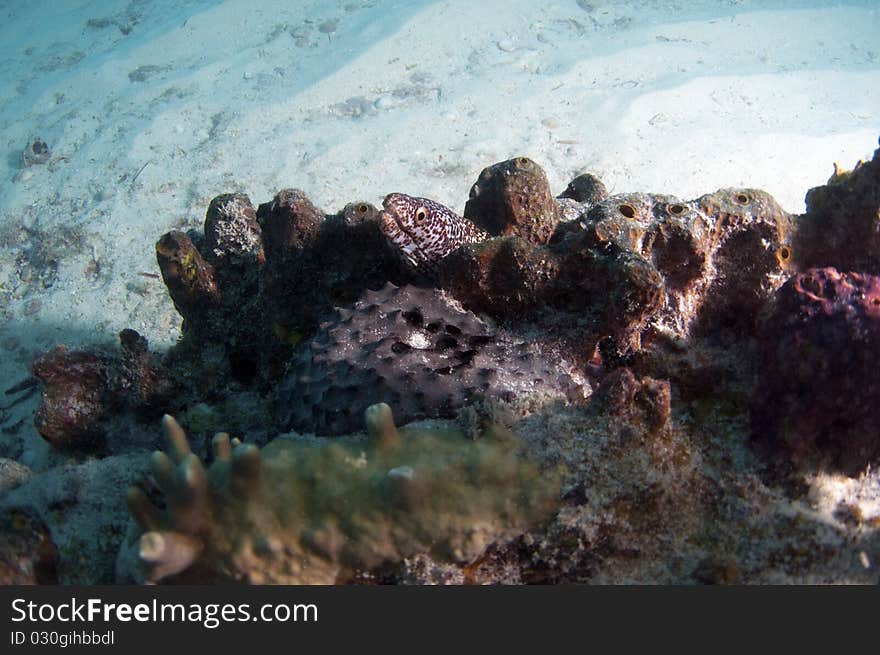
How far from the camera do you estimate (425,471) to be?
205 cm

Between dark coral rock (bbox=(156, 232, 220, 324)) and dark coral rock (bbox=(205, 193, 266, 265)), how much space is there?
0.15 m

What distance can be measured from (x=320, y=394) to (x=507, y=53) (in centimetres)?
1127

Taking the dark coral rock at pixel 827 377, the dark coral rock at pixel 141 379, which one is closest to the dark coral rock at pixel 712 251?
the dark coral rock at pixel 827 377

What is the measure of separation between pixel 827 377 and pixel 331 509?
6.58ft

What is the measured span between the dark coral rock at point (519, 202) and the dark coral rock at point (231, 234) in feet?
6.14

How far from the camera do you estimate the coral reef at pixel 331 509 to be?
2.00 metres

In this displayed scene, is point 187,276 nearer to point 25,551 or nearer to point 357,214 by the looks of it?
point 357,214

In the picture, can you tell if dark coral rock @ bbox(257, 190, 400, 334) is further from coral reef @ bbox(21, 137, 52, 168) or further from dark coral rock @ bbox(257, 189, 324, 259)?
coral reef @ bbox(21, 137, 52, 168)

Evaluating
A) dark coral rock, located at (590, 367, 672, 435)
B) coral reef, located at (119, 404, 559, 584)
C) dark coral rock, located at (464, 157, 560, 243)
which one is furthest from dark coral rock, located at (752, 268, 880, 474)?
dark coral rock, located at (464, 157, 560, 243)

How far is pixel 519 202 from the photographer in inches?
143

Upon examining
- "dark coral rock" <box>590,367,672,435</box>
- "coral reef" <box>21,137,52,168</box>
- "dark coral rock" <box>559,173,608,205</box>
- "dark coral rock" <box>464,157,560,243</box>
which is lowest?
"dark coral rock" <box>590,367,672,435</box>

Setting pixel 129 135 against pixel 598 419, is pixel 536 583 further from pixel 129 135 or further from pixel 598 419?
pixel 129 135

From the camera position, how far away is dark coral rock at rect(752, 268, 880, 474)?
212 cm

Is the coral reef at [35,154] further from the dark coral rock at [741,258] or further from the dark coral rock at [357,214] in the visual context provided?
the dark coral rock at [741,258]
